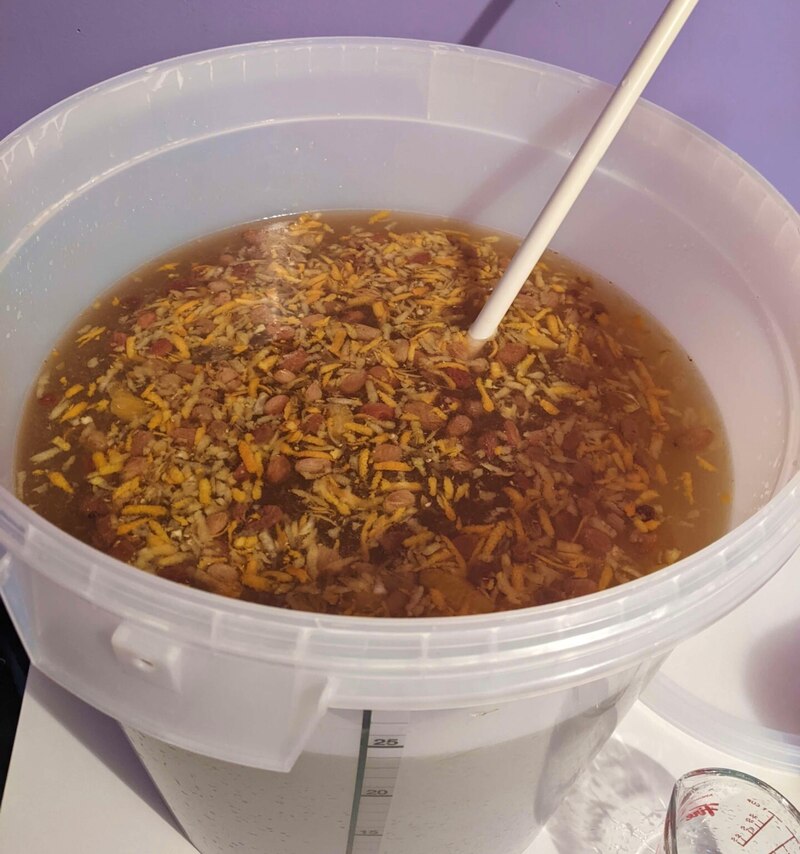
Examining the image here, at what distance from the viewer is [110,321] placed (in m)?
0.79

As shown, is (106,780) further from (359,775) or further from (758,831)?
(758,831)

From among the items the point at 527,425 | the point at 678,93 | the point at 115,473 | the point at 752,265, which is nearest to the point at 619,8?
the point at 678,93

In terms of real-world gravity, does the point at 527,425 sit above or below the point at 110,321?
above

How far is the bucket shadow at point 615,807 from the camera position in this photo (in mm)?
648

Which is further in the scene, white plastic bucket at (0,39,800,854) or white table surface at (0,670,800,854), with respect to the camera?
white table surface at (0,670,800,854)

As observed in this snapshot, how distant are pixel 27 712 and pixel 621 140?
2.44ft

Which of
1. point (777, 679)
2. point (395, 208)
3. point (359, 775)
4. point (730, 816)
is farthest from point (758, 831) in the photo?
point (395, 208)

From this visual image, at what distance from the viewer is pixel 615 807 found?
26.1 inches

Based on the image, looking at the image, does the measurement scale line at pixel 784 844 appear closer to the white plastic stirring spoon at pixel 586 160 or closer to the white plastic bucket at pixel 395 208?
the white plastic bucket at pixel 395 208

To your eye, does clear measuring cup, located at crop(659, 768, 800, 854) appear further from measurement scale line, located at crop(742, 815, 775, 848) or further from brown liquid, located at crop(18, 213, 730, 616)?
brown liquid, located at crop(18, 213, 730, 616)

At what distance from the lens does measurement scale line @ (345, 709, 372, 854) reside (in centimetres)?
42

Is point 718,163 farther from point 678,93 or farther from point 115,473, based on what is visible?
point 115,473

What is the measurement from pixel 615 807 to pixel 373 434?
36cm

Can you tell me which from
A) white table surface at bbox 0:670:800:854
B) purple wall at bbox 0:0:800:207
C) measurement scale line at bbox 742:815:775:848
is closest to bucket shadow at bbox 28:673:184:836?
white table surface at bbox 0:670:800:854
